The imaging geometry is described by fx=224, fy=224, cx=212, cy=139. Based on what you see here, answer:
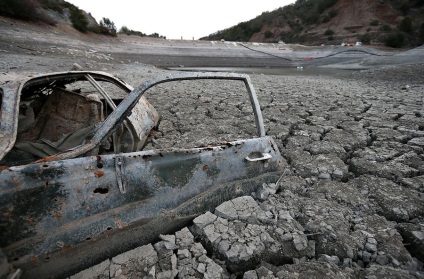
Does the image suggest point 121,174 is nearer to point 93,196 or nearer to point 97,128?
point 93,196

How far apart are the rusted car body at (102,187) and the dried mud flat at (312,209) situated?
0.12 metres

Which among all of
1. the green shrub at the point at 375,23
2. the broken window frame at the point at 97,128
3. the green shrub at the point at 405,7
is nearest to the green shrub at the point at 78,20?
the broken window frame at the point at 97,128

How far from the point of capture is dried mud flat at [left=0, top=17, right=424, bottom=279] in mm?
1305

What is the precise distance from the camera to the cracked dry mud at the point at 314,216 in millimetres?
1297

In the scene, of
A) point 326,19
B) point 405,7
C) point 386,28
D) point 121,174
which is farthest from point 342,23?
point 121,174

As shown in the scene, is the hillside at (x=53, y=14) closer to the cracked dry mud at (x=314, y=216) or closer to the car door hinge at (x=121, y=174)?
the cracked dry mud at (x=314, y=216)

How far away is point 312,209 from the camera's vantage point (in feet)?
5.75

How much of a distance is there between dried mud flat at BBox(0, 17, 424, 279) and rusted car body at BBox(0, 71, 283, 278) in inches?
4.6

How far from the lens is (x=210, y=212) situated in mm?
1598

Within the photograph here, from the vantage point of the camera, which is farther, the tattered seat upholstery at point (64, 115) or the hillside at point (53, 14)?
the hillside at point (53, 14)

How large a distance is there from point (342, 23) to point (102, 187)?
94.8 ft

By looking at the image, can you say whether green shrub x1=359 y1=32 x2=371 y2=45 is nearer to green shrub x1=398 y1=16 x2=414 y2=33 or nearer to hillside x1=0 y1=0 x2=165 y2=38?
green shrub x1=398 y1=16 x2=414 y2=33

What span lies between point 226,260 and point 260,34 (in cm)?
3260

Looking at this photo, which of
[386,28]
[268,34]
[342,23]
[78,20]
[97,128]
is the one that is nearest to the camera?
[97,128]
